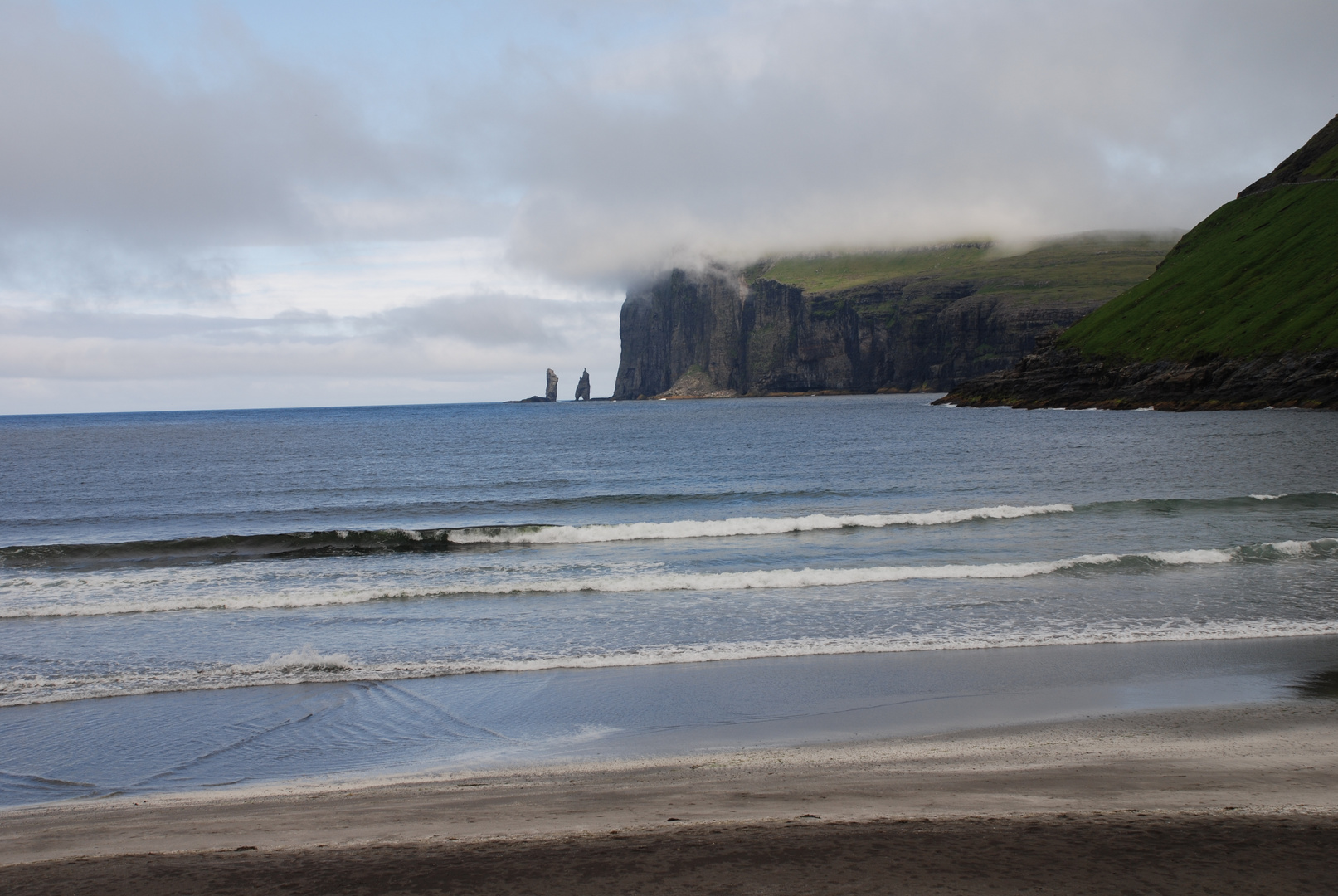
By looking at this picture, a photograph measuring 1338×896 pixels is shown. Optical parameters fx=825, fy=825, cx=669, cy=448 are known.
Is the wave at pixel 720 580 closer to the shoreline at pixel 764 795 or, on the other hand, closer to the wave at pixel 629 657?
the wave at pixel 629 657

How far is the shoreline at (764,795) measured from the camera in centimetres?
817

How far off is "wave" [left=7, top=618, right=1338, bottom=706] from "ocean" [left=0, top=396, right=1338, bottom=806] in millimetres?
79

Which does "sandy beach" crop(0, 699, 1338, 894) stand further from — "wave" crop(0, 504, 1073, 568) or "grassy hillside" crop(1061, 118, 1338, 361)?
"grassy hillside" crop(1061, 118, 1338, 361)

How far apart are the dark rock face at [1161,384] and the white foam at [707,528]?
283 feet

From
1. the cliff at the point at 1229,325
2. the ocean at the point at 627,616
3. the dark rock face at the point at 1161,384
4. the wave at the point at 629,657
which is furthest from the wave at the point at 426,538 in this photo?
→ the cliff at the point at 1229,325

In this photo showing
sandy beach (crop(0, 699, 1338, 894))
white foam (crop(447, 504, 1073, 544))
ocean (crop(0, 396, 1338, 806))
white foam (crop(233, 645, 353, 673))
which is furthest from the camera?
white foam (crop(447, 504, 1073, 544))

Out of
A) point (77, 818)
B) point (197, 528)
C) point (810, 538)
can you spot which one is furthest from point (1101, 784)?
point (197, 528)

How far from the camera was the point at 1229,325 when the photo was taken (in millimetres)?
123562

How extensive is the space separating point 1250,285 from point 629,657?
493 ft

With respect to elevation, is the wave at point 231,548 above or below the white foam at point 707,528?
below

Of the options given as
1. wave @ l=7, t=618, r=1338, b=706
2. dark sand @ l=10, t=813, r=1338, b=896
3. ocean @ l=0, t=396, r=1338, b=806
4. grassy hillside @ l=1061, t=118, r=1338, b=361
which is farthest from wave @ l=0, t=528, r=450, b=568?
grassy hillside @ l=1061, t=118, r=1338, b=361

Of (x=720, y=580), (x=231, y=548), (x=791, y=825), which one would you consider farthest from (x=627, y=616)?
(x=231, y=548)

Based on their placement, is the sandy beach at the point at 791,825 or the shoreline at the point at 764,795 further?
the shoreline at the point at 764,795

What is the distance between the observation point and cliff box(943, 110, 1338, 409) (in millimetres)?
108125
